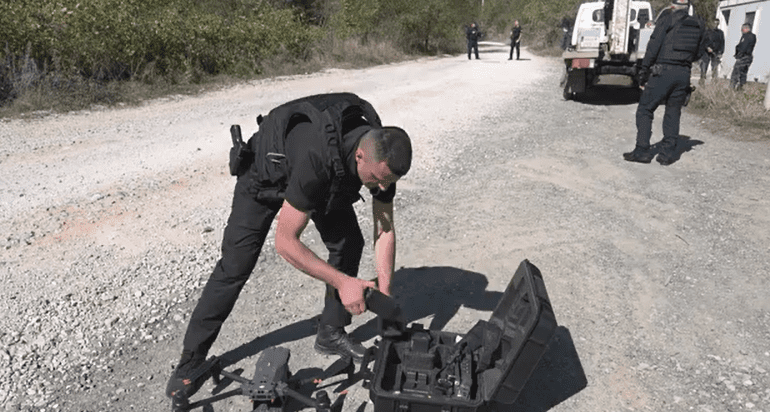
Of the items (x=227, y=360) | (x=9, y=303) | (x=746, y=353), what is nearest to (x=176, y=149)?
(x=9, y=303)

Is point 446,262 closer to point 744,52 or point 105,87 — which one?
point 105,87

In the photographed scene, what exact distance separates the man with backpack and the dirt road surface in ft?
1.24

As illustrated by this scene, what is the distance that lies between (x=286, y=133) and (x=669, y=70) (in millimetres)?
5736

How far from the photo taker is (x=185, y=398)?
2.47 m

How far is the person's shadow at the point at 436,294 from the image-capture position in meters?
3.38

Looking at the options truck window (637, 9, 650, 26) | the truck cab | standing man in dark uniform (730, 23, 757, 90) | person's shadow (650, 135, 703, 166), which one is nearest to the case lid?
person's shadow (650, 135, 703, 166)

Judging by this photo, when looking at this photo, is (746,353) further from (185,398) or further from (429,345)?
(185,398)

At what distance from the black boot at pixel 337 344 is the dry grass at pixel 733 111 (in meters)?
7.62

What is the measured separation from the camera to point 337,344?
2.95 metres

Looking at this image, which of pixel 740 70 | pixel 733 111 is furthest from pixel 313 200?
pixel 740 70

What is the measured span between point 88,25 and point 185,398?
10284 millimetres

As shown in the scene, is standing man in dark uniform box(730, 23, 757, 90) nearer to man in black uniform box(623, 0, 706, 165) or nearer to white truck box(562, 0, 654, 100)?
white truck box(562, 0, 654, 100)

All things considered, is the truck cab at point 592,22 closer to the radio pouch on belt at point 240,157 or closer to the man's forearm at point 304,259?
the radio pouch on belt at point 240,157

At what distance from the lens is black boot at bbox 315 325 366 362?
9.59 feet
